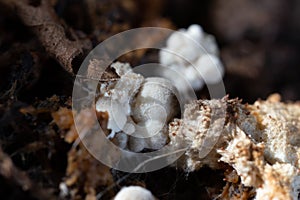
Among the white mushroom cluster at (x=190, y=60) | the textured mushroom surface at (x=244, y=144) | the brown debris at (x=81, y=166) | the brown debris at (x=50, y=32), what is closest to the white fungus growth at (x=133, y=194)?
the brown debris at (x=81, y=166)

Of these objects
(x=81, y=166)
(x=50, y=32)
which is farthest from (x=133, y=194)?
(x=50, y=32)

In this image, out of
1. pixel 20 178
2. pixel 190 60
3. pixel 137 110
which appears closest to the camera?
pixel 20 178

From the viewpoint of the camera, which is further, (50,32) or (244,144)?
(50,32)

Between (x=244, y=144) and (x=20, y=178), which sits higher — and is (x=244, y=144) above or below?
above

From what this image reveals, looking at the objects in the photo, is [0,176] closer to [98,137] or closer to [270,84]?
[98,137]

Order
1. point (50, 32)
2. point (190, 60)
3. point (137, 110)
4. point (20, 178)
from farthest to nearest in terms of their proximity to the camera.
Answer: point (190, 60) < point (50, 32) < point (137, 110) < point (20, 178)

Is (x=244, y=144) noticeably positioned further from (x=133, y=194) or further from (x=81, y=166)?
(x=81, y=166)

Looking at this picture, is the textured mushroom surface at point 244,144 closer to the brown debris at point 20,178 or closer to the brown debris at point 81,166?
the brown debris at point 81,166

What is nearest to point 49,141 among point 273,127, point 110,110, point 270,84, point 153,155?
point 110,110
